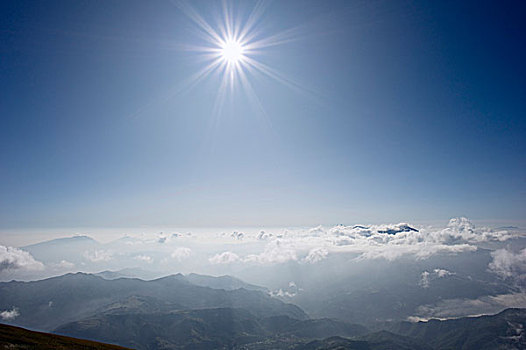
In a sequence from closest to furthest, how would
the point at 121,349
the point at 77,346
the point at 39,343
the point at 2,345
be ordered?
1. the point at 2,345
2. the point at 39,343
3. the point at 77,346
4. the point at 121,349

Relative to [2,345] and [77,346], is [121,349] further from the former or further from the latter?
[2,345]

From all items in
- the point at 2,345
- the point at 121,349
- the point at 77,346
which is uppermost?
the point at 2,345

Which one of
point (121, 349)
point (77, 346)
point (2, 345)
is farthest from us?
point (121, 349)

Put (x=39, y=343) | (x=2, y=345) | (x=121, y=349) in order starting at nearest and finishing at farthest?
(x=2, y=345)
(x=39, y=343)
(x=121, y=349)

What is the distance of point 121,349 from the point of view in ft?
232

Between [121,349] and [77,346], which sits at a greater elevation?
[77,346]

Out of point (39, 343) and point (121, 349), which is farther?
point (121, 349)

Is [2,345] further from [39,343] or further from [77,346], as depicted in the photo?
[77,346]

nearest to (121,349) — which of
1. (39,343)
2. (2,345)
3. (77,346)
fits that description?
(77,346)

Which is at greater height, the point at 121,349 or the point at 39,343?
the point at 39,343

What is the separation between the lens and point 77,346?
6075cm

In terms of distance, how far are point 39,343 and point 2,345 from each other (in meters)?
10.6

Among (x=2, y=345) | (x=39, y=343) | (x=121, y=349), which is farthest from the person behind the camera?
(x=121, y=349)

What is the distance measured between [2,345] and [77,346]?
54.7 feet
